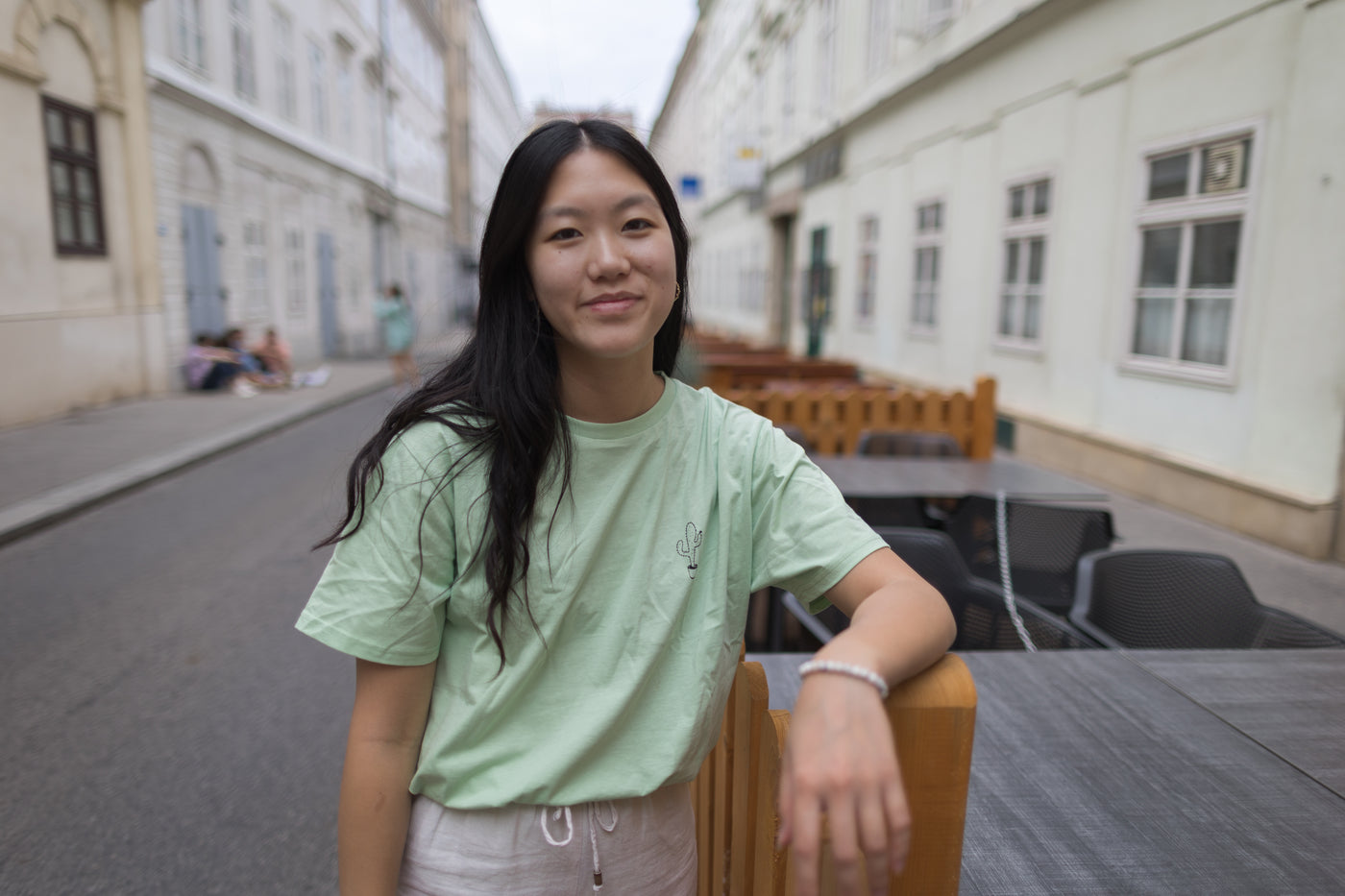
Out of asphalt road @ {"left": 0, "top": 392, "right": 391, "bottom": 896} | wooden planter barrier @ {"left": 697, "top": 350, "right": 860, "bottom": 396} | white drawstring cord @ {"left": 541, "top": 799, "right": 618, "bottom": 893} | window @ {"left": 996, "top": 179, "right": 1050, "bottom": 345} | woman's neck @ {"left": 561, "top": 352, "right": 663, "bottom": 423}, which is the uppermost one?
window @ {"left": 996, "top": 179, "right": 1050, "bottom": 345}

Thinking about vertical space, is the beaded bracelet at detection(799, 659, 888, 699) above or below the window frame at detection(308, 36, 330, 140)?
below

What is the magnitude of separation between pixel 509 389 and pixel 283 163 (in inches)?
761

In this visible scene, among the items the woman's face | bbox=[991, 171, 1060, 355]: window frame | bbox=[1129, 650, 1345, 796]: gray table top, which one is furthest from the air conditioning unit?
the woman's face

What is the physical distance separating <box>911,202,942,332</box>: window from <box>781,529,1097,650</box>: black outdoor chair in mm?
9339

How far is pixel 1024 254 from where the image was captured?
31.4 feet

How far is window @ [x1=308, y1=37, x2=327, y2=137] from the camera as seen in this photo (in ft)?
64.8

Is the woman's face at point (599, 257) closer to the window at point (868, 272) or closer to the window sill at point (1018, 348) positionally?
the window sill at point (1018, 348)

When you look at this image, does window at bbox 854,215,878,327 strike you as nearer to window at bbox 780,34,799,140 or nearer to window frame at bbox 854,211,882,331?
window frame at bbox 854,211,882,331

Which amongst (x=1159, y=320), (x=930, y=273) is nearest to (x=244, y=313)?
(x=930, y=273)

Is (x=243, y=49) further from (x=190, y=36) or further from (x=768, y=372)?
(x=768, y=372)

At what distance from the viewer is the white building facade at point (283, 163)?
13641mm

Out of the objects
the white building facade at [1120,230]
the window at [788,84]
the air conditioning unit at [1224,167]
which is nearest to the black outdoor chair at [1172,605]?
the white building facade at [1120,230]

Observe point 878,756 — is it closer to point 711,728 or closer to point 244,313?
point 711,728

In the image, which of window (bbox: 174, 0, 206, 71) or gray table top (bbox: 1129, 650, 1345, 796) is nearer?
gray table top (bbox: 1129, 650, 1345, 796)
